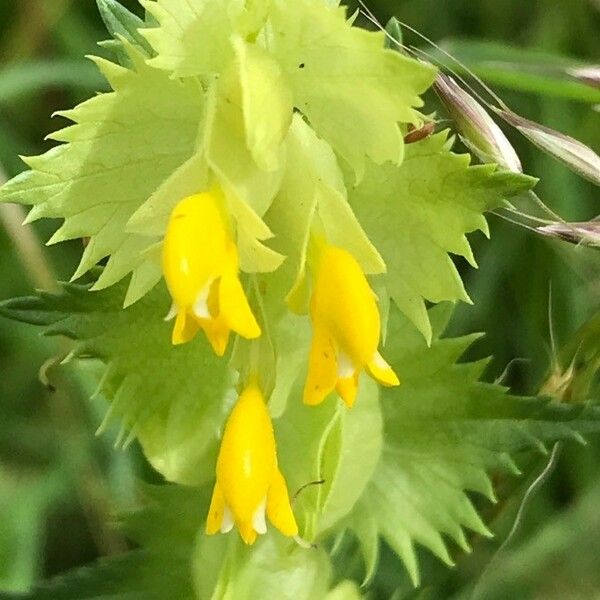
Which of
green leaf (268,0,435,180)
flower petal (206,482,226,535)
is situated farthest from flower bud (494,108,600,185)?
flower petal (206,482,226,535)

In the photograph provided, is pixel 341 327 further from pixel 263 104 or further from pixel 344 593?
pixel 344 593

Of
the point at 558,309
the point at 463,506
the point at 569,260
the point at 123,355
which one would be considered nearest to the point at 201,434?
the point at 123,355

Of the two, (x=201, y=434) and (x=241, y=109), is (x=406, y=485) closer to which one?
(x=201, y=434)

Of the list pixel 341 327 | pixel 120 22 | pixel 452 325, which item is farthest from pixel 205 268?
pixel 452 325

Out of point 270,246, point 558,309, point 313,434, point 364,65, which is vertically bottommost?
point 558,309

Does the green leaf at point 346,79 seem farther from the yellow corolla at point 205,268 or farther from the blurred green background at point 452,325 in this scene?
the blurred green background at point 452,325

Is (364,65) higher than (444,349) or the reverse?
higher

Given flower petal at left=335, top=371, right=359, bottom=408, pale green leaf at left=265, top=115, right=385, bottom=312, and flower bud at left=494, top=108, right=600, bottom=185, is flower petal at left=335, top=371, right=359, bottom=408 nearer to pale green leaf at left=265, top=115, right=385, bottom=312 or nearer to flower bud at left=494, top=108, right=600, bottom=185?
pale green leaf at left=265, top=115, right=385, bottom=312
